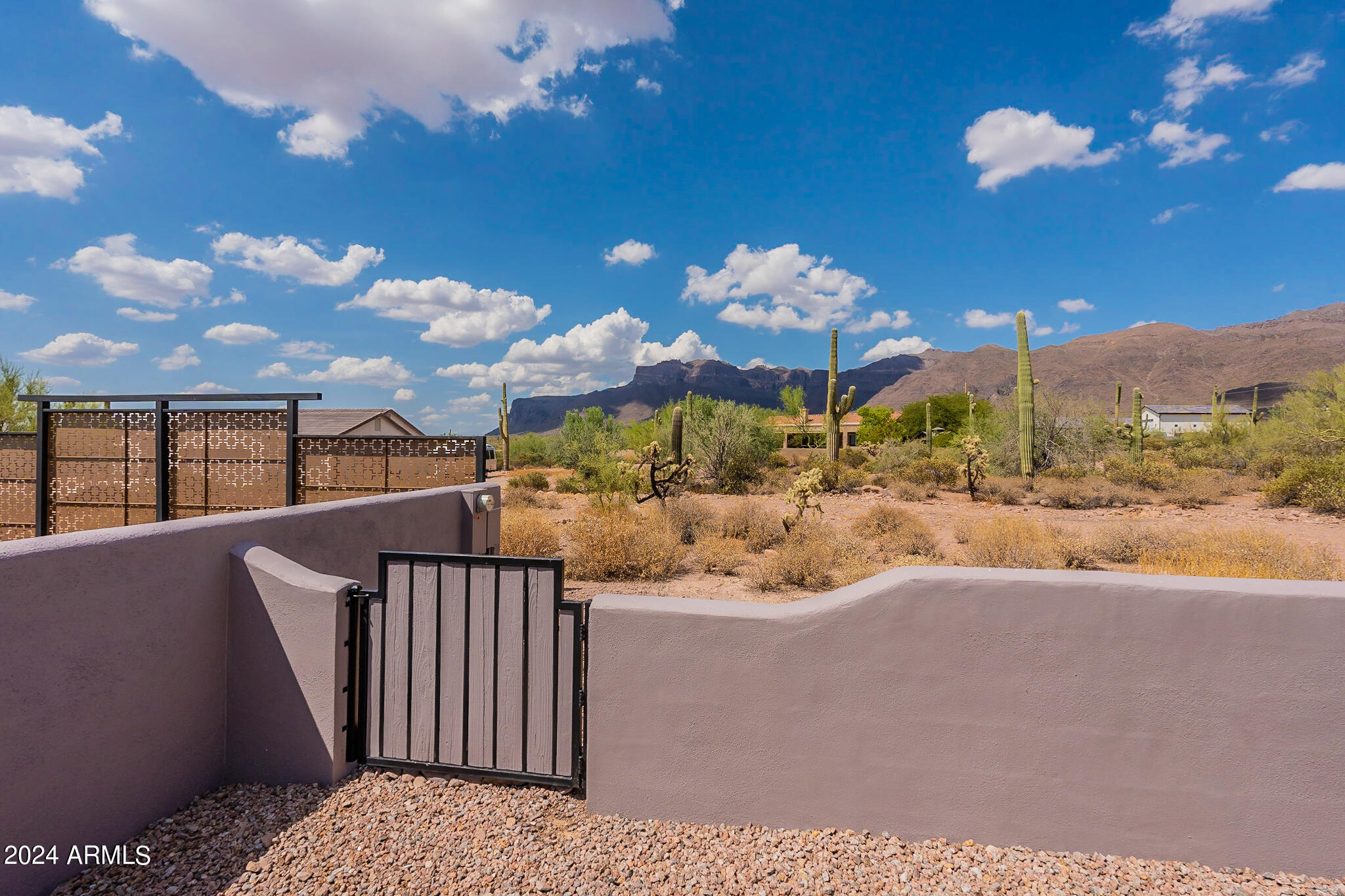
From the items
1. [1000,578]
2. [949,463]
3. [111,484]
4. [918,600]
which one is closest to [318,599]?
[918,600]

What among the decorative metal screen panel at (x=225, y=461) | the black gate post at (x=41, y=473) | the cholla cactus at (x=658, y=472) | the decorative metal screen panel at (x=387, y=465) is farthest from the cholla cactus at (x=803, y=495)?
the black gate post at (x=41, y=473)

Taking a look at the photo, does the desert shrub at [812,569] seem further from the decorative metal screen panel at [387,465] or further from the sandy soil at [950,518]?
the decorative metal screen panel at [387,465]

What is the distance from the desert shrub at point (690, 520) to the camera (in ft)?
38.8

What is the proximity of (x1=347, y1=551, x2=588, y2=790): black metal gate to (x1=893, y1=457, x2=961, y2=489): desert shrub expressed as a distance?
769 inches

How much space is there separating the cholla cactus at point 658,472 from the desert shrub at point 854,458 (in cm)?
1186

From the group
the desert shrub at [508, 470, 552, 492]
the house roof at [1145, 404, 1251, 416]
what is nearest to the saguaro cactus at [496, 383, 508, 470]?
the desert shrub at [508, 470, 552, 492]

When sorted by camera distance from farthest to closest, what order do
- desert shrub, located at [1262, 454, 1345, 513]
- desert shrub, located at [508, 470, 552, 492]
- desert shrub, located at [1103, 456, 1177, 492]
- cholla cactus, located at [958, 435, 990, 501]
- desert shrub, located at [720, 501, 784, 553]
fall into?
desert shrub, located at [508, 470, 552, 492] < cholla cactus, located at [958, 435, 990, 501] < desert shrub, located at [1103, 456, 1177, 492] < desert shrub, located at [1262, 454, 1345, 513] < desert shrub, located at [720, 501, 784, 553]

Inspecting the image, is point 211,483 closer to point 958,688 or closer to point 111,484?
point 111,484

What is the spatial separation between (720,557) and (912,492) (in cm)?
1127

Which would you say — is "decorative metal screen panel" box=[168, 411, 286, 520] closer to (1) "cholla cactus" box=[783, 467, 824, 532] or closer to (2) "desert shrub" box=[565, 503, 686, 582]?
(2) "desert shrub" box=[565, 503, 686, 582]

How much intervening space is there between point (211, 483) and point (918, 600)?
9.41 m

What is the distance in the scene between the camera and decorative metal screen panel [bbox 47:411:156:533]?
28.5 feet


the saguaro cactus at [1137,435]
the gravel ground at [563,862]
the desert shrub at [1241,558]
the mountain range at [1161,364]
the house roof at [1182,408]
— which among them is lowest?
the gravel ground at [563,862]

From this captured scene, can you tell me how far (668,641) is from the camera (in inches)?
122
